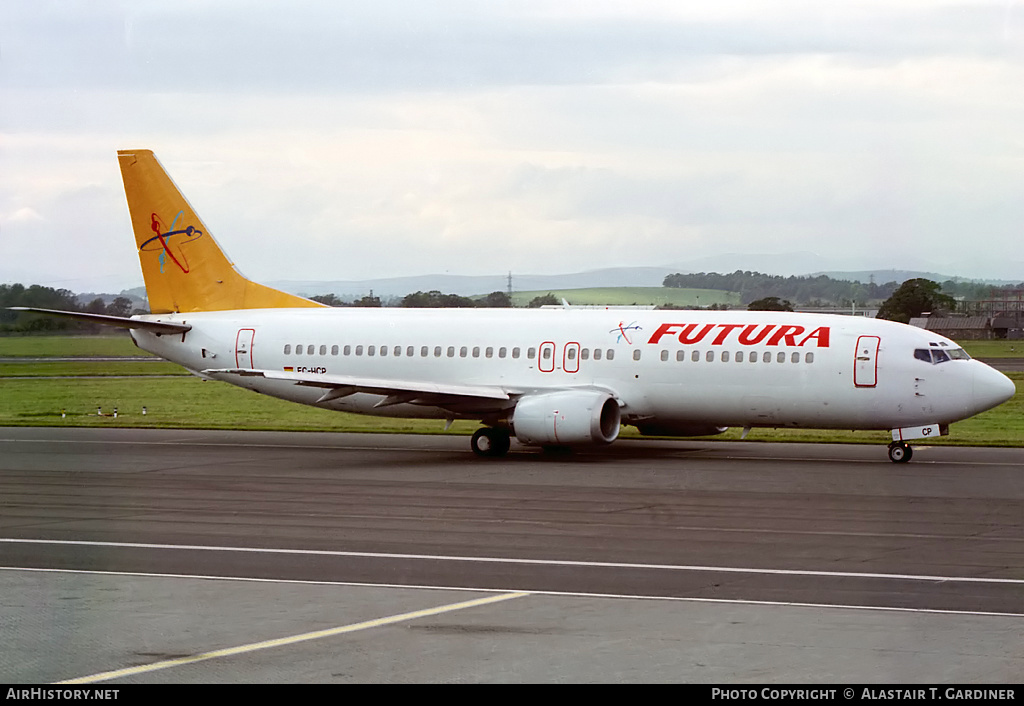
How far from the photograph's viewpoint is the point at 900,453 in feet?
99.7

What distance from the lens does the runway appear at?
1158cm

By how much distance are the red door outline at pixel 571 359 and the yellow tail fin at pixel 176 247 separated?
9.30 m

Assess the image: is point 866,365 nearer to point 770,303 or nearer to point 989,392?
point 989,392

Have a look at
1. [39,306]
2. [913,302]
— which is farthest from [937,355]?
[913,302]

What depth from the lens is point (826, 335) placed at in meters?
31.2

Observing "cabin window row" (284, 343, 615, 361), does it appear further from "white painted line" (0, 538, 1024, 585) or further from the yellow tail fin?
"white painted line" (0, 538, 1024, 585)

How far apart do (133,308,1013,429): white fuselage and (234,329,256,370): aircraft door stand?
4 centimetres

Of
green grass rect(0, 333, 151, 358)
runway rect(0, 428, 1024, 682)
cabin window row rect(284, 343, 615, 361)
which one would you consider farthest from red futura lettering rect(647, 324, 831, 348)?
green grass rect(0, 333, 151, 358)

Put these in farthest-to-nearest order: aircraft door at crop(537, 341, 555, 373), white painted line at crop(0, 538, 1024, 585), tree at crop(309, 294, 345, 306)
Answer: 1. tree at crop(309, 294, 345, 306)
2. aircraft door at crop(537, 341, 555, 373)
3. white painted line at crop(0, 538, 1024, 585)

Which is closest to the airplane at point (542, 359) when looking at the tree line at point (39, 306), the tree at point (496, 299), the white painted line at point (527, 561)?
the tree line at point (39, 306)

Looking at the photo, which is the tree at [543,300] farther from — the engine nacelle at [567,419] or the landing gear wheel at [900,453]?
the landing gear wheel at [900,453]

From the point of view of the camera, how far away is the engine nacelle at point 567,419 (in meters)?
31.2

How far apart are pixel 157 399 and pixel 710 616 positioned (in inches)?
1629
